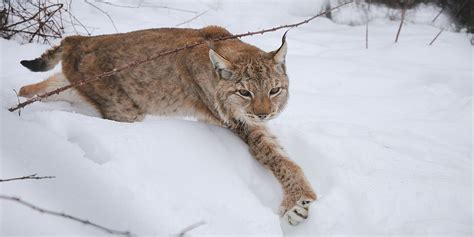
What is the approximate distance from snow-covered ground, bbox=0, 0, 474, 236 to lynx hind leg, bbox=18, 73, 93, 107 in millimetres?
117

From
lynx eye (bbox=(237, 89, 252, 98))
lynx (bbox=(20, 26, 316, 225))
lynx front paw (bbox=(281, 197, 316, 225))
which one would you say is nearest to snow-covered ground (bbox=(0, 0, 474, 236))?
lynx front paw (bbox=(281, 197, 316, 225))

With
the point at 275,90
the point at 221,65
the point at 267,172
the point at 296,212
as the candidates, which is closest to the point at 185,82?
the point at 221,65

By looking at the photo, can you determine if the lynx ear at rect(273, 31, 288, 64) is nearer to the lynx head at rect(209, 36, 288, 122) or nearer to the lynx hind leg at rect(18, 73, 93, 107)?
the lynx head at rect(209, 36, 288, 122)

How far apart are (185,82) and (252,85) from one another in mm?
695

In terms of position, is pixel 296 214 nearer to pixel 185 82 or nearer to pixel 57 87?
pixel 185 82

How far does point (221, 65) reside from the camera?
139 inches

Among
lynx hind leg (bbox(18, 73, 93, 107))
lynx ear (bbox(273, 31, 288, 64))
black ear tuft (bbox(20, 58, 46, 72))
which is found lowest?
lynx ear (bbox(273, 31, 288, 64))

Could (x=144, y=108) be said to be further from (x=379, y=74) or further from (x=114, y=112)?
(x=379, y=74)

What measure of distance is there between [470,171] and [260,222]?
2.09 meters

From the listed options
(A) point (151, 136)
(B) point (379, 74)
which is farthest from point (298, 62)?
(A) point (151, 136)

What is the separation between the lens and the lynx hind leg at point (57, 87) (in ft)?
13.1

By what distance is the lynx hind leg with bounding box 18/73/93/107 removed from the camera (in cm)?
398

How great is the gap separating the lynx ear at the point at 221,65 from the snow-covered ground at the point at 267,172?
42 cm

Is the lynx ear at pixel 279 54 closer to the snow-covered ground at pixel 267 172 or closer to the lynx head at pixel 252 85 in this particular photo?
the lynx head at pixel 252 85
